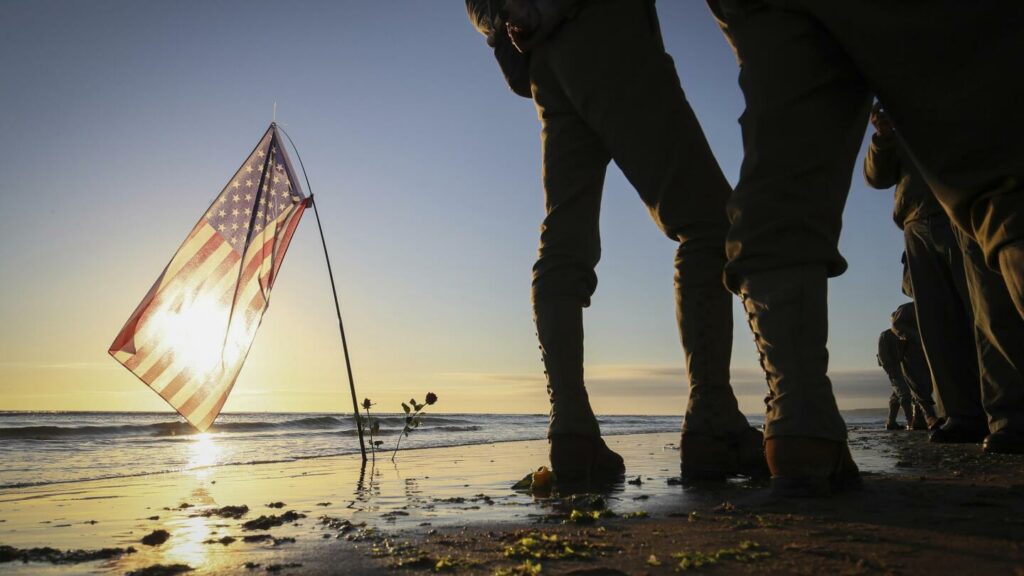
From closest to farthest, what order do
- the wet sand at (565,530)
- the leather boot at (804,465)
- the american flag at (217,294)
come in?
the wet sand at (565,530)
the leather boot at (804,465)
the american flag at (217,294)

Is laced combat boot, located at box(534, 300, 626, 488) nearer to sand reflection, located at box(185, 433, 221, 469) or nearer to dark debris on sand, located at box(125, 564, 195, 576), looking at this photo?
dark debris on sand, located at box(125, 564, 195, 576)

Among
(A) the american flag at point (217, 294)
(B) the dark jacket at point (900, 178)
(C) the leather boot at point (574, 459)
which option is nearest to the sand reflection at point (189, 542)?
(C) the leather boot at point (574, 459)

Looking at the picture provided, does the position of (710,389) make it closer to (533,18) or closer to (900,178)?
(533,18)

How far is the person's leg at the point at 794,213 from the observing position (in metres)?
1.75

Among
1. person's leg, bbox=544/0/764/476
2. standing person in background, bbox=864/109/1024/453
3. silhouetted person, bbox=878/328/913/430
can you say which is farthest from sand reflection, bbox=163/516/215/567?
silhouetted person, bbox=878/328/913/430

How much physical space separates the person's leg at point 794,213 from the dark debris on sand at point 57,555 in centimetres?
152

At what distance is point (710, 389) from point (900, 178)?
3094 mm

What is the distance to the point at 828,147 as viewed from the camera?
1874 millimetres

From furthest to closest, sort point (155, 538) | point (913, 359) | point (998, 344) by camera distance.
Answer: point (913, 359) → point (998, 344) → point (155, 538)

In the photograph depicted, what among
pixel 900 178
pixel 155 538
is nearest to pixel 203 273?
pixel 155 538

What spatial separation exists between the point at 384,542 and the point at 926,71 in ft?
5.22

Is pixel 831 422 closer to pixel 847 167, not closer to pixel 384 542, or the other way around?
pixel 847 167

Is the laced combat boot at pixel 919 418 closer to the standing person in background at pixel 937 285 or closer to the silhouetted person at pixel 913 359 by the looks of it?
the silhouetted person at pixel 913 359

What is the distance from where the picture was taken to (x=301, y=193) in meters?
5.43
